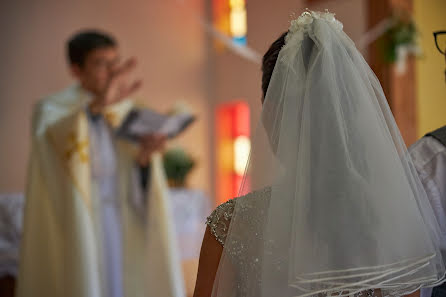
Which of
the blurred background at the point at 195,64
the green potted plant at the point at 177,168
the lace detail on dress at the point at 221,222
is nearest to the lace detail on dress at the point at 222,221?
the lace detail on dress at the point at 221,222

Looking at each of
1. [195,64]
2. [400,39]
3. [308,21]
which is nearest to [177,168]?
[195,64]

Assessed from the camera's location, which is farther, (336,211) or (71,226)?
(71,226)

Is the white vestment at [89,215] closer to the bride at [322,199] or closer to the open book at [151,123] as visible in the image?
the open book at [151,123]

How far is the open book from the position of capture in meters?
3.26

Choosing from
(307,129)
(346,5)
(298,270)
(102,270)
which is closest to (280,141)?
(307,129)

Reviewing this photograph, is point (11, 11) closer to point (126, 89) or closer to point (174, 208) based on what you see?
point (174, 208)

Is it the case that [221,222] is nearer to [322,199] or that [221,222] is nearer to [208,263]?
[208,263]

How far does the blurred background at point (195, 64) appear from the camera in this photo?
582 centimetres

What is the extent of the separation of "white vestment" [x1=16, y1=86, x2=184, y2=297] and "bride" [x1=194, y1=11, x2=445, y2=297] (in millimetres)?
1963

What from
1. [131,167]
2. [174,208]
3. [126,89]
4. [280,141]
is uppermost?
[126,89]

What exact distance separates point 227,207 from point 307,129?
30cm

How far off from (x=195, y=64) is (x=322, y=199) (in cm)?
871

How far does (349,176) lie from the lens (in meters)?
1.04

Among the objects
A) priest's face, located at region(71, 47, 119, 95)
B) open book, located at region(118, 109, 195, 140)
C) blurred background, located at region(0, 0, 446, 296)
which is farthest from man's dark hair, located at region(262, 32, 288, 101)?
priest's face, located at region(71, 47, 119, 95)
